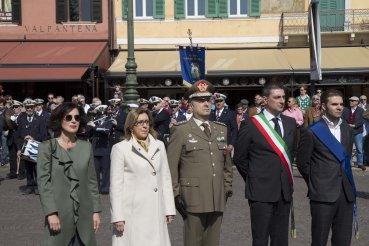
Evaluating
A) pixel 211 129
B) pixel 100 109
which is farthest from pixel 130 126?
pixel 100 109

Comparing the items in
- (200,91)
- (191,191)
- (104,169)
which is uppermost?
(200,91)

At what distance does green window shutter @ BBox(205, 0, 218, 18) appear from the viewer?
992 inches

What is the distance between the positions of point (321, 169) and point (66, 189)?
2.38 m

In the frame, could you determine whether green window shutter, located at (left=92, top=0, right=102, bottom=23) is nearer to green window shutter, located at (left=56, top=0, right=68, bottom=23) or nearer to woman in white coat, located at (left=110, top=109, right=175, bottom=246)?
green window shutter, located at (left=56, top=0, right=68, bottom=23)

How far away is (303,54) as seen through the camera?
24062mm

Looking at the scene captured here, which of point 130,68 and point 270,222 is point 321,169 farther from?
point 130,68

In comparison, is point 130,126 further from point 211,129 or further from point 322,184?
point 322,184

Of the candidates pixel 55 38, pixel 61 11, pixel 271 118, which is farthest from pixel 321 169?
pixel 61 11

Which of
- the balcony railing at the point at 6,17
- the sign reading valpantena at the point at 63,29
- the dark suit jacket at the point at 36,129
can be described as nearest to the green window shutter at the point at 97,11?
the sign reading valpantena at the point at 63,29

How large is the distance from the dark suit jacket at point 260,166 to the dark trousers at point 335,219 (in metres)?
0.32

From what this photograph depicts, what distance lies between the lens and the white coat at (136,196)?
586cm

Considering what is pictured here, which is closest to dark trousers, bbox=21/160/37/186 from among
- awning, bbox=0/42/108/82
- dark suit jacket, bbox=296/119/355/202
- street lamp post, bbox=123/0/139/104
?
street lamp post, bbox=123/0/139/104

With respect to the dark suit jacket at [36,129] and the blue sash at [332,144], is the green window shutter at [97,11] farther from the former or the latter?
the blue sash at [332,144]

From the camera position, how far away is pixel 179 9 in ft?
83.1
